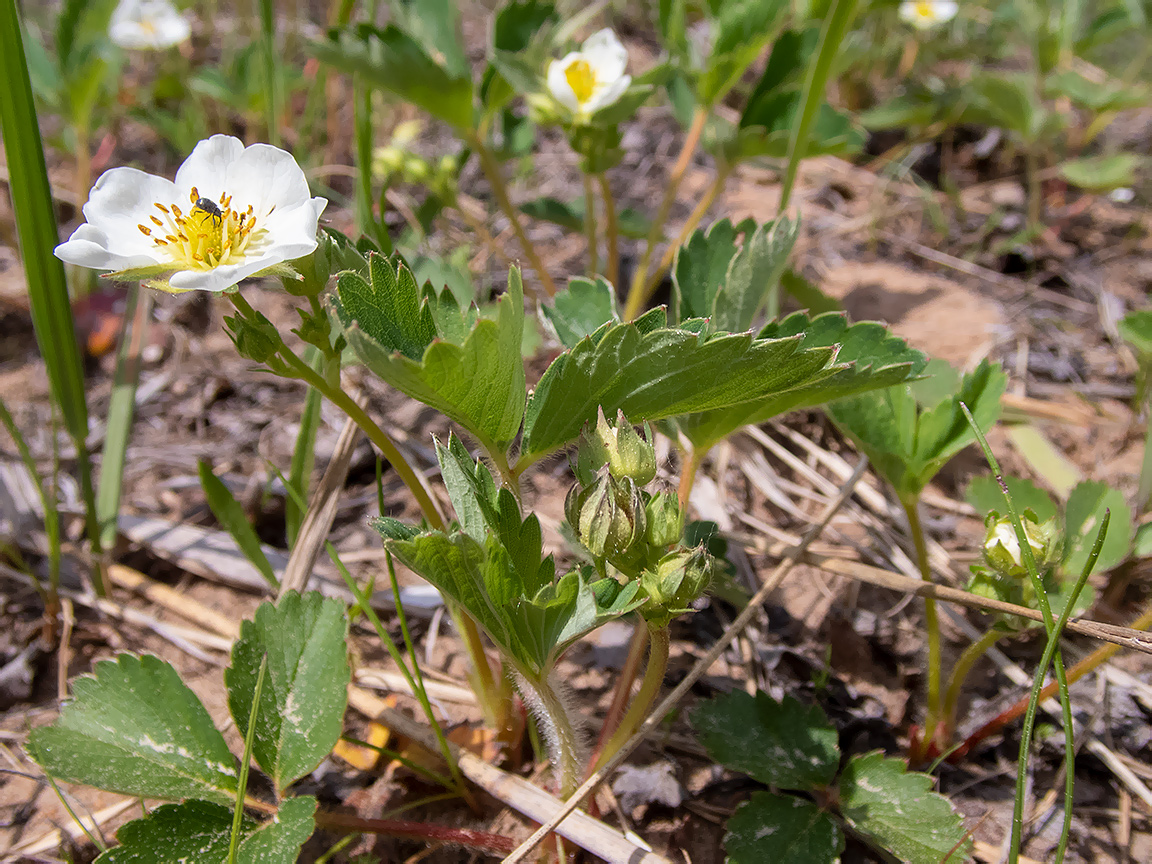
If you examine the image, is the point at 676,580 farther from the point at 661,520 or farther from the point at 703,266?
the point at 703,266

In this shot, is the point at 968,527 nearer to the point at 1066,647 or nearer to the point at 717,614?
the point at 1066,647

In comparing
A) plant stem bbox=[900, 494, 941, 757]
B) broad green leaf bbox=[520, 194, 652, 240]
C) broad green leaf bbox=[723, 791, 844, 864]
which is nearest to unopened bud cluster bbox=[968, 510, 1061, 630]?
plant stem bbox=[900, 494, 941, 757]

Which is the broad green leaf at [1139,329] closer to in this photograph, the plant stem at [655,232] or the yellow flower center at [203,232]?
the plant stem at [655,232]

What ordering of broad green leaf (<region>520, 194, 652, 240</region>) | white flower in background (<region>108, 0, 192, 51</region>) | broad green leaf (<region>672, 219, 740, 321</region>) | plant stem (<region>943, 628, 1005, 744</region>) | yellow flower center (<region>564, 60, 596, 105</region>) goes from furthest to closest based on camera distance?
white flower in background (<region>108, 0, 192, 51</region>), broad green leaf (<region>520, 194, 652, 240</region>), yellow flower center (<region>564, 60, 596, 105</region>), broad green leaf (<region>672, 219, 740, 321</region>), plant stem (<region>943, 628, 1005, 744</region>)

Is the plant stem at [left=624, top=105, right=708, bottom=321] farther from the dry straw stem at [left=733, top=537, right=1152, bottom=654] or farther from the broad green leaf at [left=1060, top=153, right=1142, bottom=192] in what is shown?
the broad green leaf at [left=1060, top=153, right=1142, bottom=192]

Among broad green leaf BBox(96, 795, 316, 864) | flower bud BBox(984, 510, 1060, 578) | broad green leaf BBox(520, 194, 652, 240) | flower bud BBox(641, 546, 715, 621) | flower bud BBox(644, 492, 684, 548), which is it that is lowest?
broad green leaf BBox(96, 795, 316, 864)

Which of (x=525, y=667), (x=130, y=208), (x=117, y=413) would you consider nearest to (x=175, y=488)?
(x=117, y=413)
